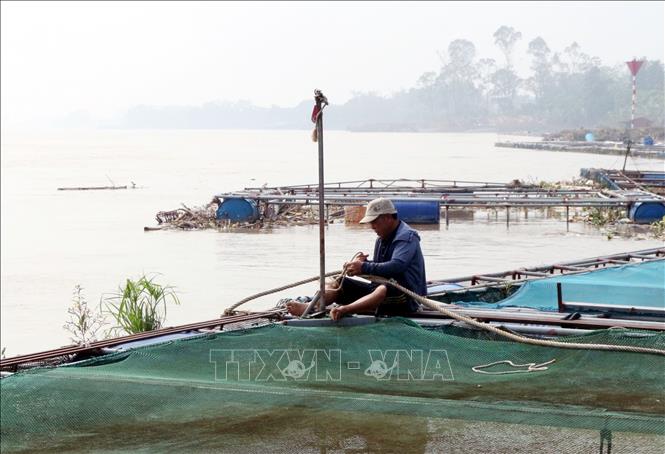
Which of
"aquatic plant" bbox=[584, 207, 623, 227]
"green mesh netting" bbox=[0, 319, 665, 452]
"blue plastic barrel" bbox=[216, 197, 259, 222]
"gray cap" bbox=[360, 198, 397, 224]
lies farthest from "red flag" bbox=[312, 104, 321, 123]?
"aquatic plant" bbox=[584, 207, 623, 227]

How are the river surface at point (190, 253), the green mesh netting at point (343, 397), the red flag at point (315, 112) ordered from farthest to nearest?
the river surface at point (190, 253) → the red flag at point (315, 112) → the green mesh netting at point (343, 397)

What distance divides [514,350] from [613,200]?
1462cm

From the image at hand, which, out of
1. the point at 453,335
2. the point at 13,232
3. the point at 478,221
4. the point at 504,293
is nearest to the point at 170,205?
the point at 13,232

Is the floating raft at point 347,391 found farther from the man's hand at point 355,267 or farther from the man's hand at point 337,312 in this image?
the man's hand at point 355,267

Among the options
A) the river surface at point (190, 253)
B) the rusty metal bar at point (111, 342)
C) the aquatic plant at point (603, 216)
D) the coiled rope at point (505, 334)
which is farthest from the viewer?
the aquatic plant at point (603, 216)

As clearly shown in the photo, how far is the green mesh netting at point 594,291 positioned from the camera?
780 cm

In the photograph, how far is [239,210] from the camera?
68.4ft

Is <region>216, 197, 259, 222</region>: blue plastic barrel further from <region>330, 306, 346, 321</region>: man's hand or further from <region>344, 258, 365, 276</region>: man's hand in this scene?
<region>330, 306, 346, 321</region>: man's hand

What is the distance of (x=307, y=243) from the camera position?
18531mm

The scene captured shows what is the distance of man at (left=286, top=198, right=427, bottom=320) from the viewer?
6379 millimetres

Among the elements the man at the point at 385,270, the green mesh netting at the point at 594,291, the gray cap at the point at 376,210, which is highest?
the gray cap at the point at 376,210

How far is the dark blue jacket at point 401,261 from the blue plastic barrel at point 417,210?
1314 centimetres

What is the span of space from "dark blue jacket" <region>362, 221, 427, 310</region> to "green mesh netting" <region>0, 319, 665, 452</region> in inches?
35.4

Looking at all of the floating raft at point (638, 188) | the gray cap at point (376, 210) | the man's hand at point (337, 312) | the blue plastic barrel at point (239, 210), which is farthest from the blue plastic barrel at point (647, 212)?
the man's hand at point (337, 312)
